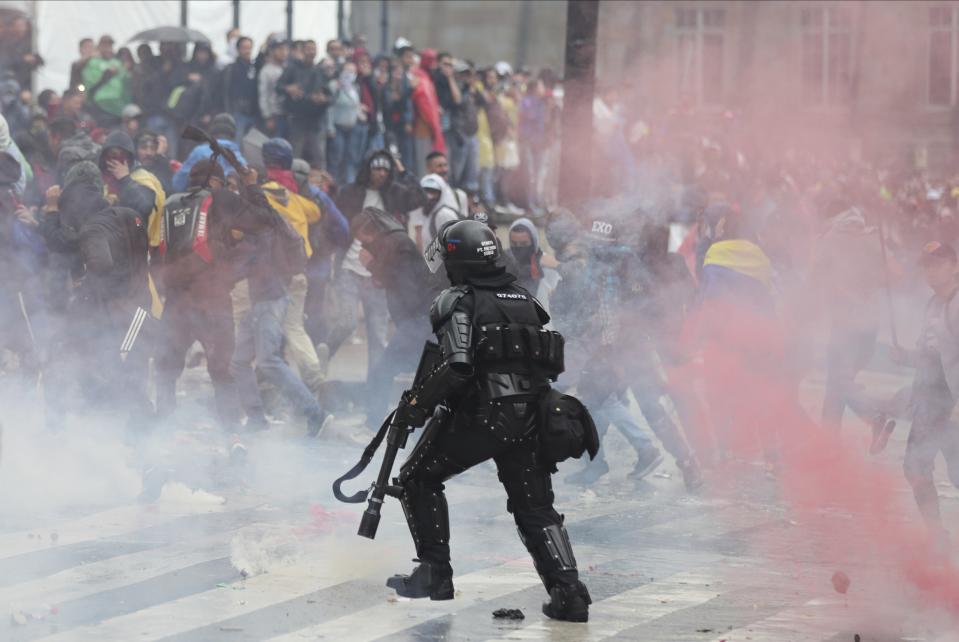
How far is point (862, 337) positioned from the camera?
10633 mm

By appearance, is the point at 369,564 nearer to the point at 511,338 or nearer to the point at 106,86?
the point at 511,338

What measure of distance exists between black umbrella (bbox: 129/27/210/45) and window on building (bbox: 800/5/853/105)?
880 cm

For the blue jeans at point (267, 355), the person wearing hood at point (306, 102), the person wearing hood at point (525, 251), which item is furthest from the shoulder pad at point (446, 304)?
the person wearing hood at point (306, 102)

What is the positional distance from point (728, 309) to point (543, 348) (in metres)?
4.18

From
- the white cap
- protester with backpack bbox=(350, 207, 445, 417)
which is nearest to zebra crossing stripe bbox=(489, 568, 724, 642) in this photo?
protester with backpack bbox=(350, 207, 445, 417)

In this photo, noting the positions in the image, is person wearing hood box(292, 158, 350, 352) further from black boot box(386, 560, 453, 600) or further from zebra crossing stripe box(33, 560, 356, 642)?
black boot box(386, 560, 453, 600)

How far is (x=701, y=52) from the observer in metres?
10.1

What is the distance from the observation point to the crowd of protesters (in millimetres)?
9562

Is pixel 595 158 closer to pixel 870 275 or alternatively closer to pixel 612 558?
pixel 870 275

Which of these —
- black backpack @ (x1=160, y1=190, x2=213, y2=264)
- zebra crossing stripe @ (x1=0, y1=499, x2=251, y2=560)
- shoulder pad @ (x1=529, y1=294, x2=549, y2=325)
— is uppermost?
shoulder pad @ (x1=529, y1=294, x2=549, y2=325)

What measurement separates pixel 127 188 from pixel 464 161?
794 centimetres

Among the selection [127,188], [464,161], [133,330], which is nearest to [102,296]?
[133,330]

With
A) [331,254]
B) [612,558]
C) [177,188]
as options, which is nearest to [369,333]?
[331,254]

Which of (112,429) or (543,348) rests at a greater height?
(543,348)
